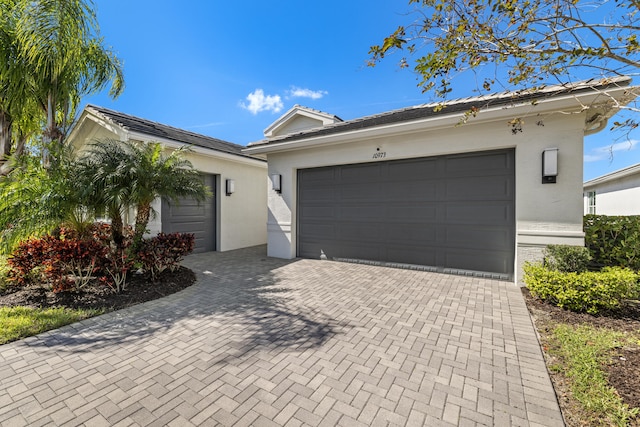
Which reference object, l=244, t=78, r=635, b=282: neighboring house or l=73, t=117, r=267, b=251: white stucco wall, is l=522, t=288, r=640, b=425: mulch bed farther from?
l=73, t=117, r=267, b=251: white stucco wall

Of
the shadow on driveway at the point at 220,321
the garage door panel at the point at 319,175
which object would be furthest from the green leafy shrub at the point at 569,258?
the garage door panel at the point at 319,175

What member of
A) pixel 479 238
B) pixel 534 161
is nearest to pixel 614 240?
pixel 534 161

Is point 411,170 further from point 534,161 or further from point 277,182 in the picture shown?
point 277,182

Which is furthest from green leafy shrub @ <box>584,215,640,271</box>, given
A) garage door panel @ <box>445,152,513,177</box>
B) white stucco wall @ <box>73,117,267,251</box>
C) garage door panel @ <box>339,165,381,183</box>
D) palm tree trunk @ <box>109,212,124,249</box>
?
white stucco wall @ <box>73,117,267,251</box>

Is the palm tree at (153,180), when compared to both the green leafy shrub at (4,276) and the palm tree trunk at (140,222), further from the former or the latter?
the green leafy shrub at (4,276)

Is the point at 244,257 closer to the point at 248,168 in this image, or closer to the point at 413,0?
the point at 248,168

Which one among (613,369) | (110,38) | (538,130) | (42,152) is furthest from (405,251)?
(110,38)

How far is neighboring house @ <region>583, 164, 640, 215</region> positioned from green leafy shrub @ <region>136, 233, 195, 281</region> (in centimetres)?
1553

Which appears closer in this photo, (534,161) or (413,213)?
(534,161)

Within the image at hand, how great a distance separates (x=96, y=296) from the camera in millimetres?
4762

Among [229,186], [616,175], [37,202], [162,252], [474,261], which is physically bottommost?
[474,261]

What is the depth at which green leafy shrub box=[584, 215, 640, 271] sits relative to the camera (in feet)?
16.2

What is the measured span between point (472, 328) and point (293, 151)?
6781 millimetres

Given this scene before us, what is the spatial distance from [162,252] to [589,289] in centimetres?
785
